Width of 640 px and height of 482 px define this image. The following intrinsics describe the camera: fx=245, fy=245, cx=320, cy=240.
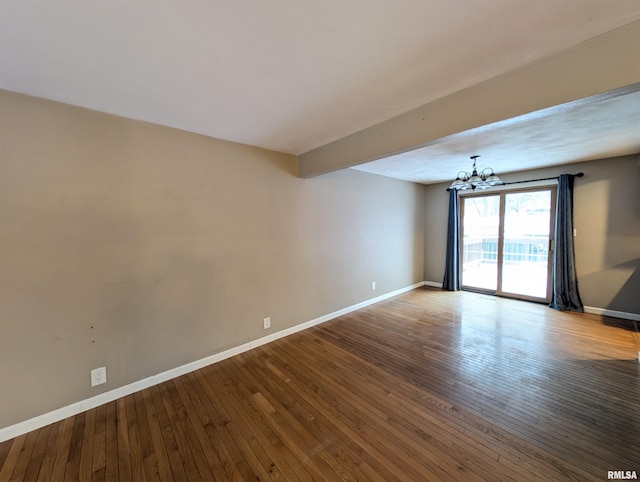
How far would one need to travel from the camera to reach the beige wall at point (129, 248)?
178 centimetres

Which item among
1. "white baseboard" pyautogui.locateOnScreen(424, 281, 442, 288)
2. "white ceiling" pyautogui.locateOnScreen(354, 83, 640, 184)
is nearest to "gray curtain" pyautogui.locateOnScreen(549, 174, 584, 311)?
"white ceiling" pyautogui.locateOnScreen(354, 83, 640, 184)

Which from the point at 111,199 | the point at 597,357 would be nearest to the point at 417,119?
the point at 111,199

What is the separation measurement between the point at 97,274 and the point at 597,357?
5.05 meters

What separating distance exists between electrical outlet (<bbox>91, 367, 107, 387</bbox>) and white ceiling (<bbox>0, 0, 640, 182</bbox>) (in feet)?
7.10

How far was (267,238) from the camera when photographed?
3092mm

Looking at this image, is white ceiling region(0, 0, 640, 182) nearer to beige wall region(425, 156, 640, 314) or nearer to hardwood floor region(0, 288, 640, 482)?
hardwood floor region(0, 288, 640, 482)

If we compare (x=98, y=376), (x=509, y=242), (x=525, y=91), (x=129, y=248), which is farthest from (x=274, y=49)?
(x=509, y=242)

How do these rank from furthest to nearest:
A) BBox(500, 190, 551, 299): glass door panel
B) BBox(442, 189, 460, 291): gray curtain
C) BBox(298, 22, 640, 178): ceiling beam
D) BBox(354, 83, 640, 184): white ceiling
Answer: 1. BBox(442, 189, 460, 291): gray curtain
2. BBox(500, 190, 551, 299): glass door panel
3. BBox(354, 83, 640, 184): white ceiling
4. BBox(298, 22, 640, 178): ceiling beam

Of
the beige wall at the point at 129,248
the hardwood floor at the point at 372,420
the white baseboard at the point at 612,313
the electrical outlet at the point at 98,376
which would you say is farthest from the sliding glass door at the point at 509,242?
the electrical outlet at the point at 98,376

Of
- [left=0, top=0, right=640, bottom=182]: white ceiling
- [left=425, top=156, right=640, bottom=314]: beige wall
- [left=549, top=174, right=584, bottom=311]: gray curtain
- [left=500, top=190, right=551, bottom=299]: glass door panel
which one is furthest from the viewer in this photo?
[left=500, top=190, right=551, bottom=299]: glass door panel

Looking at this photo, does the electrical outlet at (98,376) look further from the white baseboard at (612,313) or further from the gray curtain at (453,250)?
the white baseboard at (612,313)

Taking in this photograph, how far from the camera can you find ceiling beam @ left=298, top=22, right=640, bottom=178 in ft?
4.13

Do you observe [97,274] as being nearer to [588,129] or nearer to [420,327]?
[420,327]

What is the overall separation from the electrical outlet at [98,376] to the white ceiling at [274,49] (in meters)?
2.17
